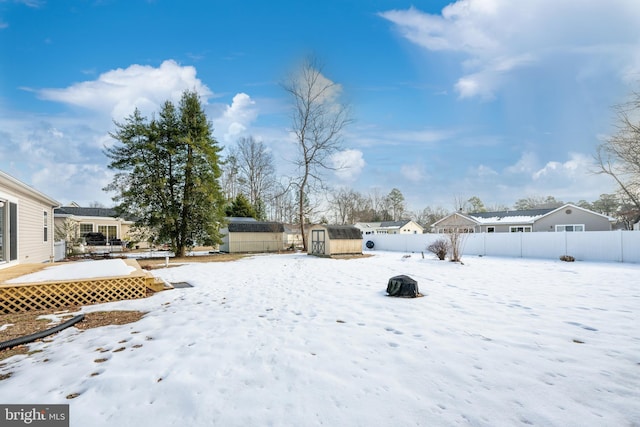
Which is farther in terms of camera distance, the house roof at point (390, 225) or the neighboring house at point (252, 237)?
the house roof at point (390, 225)

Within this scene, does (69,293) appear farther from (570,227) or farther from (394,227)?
(394,227)

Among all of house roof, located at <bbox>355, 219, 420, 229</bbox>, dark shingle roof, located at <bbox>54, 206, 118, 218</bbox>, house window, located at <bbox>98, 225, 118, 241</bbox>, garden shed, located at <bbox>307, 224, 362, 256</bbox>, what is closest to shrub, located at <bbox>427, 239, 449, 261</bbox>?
garden shed, located at <bbox>307, 224, 362, 256</bbox>

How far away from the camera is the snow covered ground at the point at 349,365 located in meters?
2.34

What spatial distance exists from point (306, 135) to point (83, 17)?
15.3m

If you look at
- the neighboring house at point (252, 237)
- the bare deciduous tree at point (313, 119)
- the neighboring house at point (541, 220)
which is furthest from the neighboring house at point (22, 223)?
the neighboring house at point (541, 220)

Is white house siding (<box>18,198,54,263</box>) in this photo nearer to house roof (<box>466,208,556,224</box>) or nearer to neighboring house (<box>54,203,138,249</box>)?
neighboring house (<box>54,203,138,249</box>)

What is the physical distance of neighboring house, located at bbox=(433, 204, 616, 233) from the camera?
2209 cm

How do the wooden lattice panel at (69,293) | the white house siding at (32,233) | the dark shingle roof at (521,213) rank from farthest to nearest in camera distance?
1. the dark shingle roof at (521,213)
2. the white house siding at (32,233)
3. the wooden lattice panel at (69,293)

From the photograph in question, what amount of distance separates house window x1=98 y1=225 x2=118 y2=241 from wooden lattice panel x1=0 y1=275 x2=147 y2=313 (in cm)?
2609

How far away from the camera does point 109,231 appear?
2888 cm

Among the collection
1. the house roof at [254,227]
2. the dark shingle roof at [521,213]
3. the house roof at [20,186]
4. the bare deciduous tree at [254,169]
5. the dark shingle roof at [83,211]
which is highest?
the bare deciduous tree at [254,169]

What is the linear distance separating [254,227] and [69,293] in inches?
657

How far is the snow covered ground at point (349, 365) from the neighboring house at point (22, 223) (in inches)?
204

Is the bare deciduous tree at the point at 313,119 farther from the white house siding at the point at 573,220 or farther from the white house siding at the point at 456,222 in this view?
the white house siding at the point at 573,220
